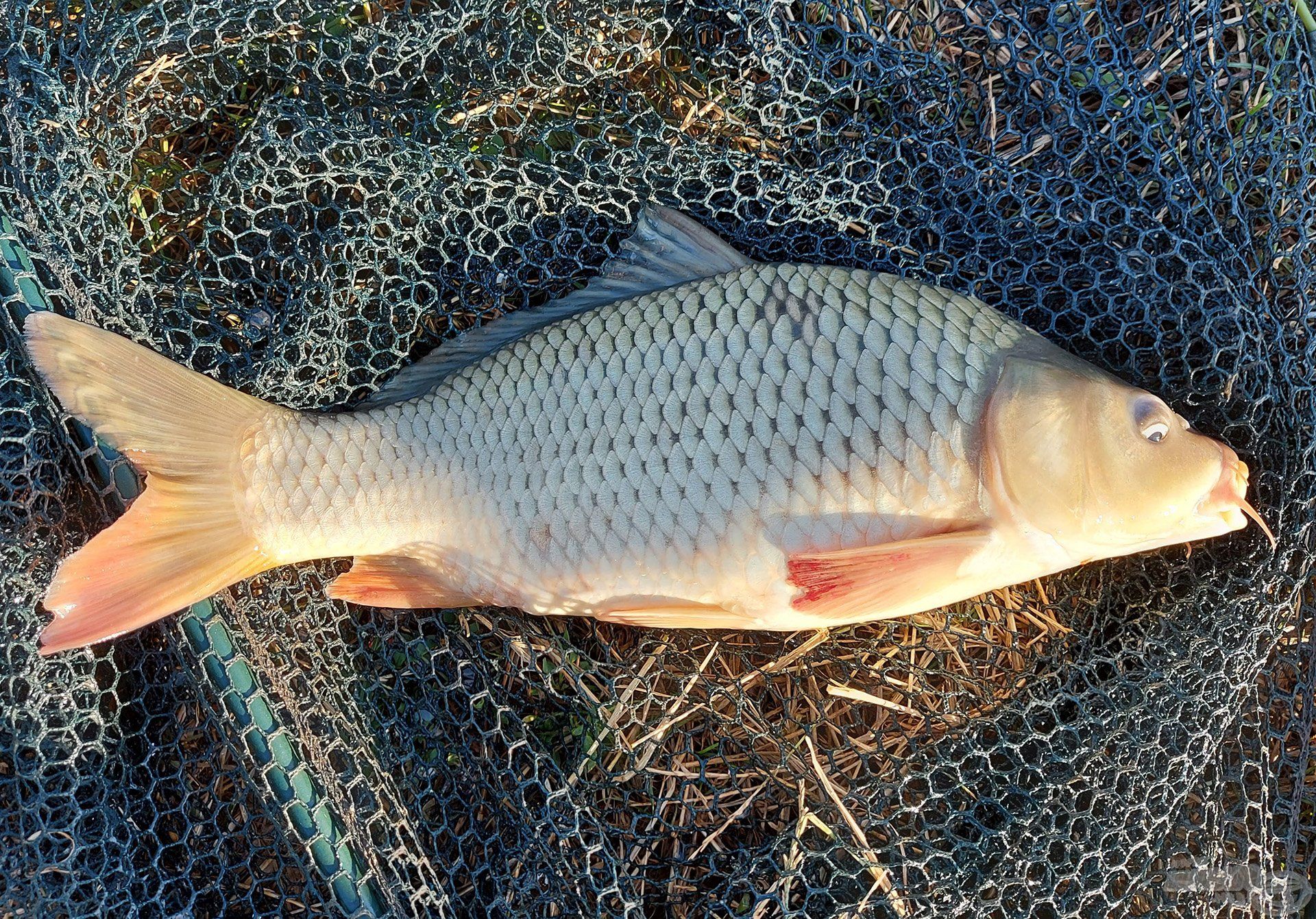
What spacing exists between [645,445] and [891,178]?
2.42 ft

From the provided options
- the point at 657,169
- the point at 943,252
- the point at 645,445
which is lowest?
the point at 645,445

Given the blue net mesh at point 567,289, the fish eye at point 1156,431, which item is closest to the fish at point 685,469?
the fish eye at point 1156,431

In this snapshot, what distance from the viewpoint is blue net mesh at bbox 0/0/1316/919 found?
1.47 m

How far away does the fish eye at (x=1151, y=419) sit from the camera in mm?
1325

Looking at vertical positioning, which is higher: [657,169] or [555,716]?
[657,169]

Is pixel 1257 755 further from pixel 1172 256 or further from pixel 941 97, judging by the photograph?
pixel 941 97

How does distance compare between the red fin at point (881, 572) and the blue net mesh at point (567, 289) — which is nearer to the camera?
the red fin at point (881, 572)

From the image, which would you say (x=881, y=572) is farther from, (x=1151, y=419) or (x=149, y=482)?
(x=149, y=482)

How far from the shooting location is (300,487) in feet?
4.88

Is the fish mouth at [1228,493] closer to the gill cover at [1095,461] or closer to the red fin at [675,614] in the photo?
the gill cover at [1095,461]

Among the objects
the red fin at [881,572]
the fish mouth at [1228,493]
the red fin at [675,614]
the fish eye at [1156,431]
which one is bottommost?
the red fin at [675,614]

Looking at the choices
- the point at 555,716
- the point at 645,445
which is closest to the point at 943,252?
the point at 645,445

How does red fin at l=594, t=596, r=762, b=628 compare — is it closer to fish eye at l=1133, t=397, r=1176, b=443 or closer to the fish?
the fish

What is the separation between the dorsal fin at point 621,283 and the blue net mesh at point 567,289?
9cm
